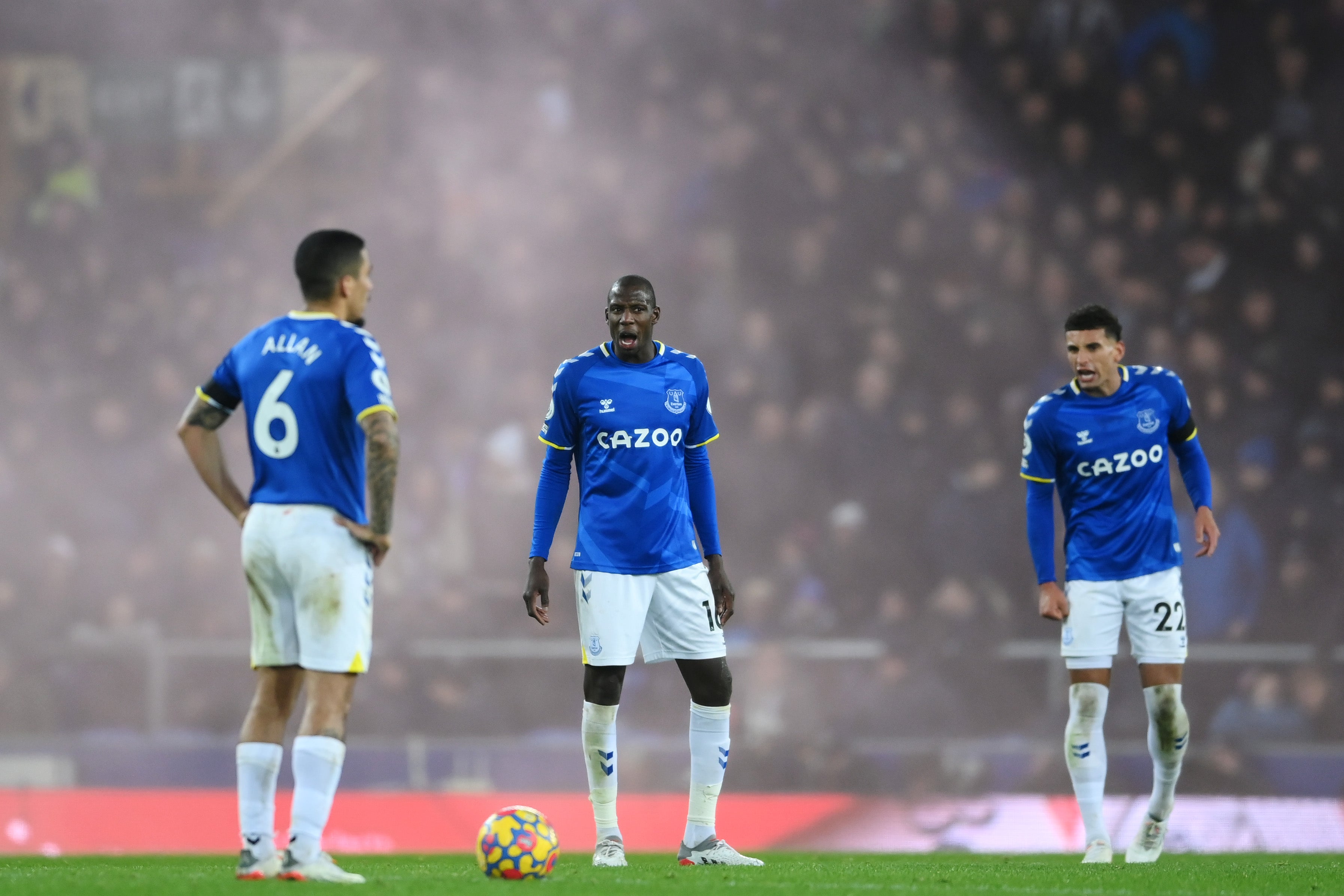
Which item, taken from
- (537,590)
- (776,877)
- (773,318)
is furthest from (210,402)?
(773,318)

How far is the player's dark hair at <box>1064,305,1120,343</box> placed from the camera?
668cm

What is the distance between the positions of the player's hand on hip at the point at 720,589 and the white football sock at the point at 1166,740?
194 centimetres

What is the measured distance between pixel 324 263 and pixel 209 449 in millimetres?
753

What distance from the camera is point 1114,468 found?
679 cm

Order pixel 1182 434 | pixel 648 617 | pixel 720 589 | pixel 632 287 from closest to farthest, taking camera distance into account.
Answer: pixel 632 287 < pixel 648 617 < pixel 720 589 < pixel 1182 434

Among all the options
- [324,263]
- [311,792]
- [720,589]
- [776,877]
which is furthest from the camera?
[720,589]

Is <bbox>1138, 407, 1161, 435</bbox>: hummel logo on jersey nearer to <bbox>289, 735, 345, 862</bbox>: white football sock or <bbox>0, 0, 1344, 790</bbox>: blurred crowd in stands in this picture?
<bbox>289, 735, 345, 862</bbox>: white football sock

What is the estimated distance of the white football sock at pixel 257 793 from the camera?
4672 mm

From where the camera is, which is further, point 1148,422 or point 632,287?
point 1148,422

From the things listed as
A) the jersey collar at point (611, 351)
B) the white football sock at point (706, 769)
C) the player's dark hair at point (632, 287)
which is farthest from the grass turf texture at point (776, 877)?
the player's dark hair at point (632, 287)

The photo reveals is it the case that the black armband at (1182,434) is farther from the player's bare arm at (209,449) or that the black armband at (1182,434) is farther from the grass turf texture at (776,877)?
the player's bare arm at (209,449)

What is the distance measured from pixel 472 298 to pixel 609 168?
1.81 meters

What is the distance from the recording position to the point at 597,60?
48.6ft

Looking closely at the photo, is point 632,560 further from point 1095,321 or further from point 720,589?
point 1095,321
